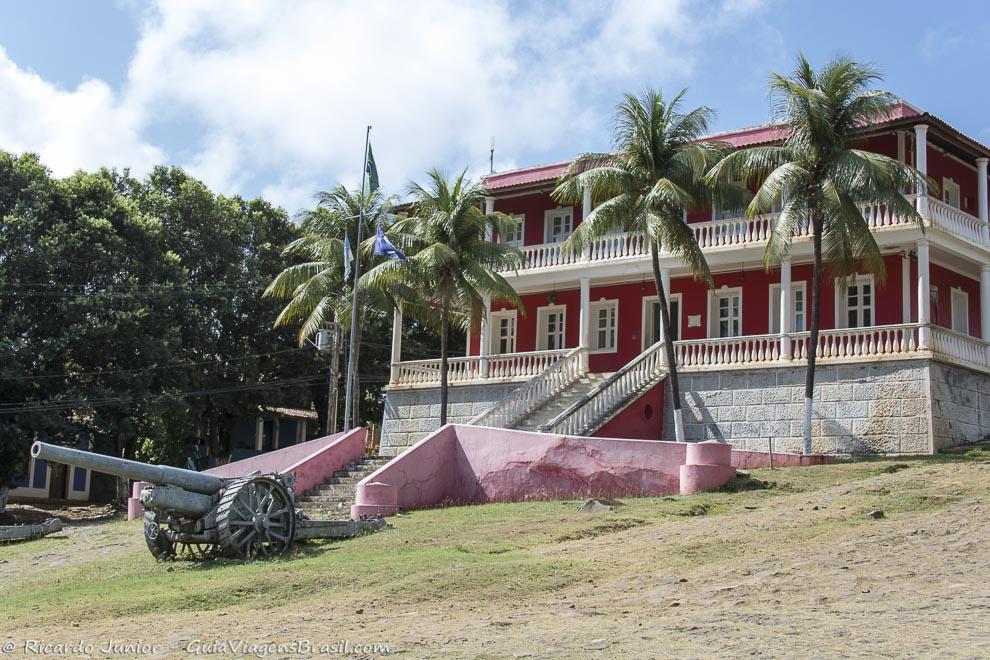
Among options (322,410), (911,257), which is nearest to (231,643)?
(911,257)

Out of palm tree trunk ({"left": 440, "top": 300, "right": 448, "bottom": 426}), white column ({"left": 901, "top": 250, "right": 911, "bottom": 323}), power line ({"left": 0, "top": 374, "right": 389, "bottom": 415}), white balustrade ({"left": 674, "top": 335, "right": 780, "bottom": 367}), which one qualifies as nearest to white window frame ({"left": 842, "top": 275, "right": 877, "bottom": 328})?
white column ({"left": 901, "top": 250, "right": 911, "bottom": 323})

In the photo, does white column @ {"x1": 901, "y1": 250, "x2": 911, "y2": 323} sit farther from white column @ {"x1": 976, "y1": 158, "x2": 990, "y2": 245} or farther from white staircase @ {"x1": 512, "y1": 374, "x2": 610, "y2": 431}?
white staircase @ {"x1": 512, "y1": 374, "x2": 610, "y2": 431}

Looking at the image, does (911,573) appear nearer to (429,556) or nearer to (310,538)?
(429,556)

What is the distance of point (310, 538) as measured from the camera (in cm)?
1772

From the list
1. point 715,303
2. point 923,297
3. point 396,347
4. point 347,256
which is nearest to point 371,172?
point 347,256

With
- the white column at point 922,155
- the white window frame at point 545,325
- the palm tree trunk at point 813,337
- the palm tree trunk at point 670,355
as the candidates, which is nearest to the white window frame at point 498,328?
the white window frame at point 545,325

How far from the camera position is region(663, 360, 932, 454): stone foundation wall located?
78.2ft

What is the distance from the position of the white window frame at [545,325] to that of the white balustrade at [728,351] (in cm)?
537

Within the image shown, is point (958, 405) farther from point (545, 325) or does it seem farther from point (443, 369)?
point (545, 325)

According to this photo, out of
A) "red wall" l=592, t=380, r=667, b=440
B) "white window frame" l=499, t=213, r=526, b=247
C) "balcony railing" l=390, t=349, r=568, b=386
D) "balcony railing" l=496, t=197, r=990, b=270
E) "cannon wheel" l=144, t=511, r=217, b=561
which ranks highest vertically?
"white window frame" l=499, t=213, r=526, b=247

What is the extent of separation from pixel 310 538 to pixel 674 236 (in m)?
10.5

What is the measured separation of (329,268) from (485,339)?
4.74 m

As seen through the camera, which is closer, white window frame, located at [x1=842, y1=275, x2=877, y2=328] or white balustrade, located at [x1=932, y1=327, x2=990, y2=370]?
white balustrade, located at [x1=932, y1=327, x2=990, y2=370]

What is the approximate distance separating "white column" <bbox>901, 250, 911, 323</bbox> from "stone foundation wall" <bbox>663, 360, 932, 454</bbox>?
269 cm
